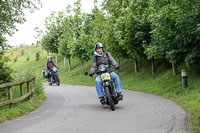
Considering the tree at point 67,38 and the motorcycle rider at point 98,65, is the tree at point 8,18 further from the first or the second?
the tree at point 67,38

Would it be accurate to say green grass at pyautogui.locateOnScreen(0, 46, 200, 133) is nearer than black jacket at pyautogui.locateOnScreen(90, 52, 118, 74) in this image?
Yes

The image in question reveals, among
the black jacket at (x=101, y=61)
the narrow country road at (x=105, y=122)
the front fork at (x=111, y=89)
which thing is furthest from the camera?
the black jacket at (x=101, y=61)

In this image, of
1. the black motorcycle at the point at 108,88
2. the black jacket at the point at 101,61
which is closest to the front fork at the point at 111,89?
the black motorcycle at the point at 108,88

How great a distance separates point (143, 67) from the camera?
2402 cm

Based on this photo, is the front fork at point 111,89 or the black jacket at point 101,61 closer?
the front fork at point 111,89

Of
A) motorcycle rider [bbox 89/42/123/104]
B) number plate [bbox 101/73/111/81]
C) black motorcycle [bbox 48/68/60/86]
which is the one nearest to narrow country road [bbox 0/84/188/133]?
motorcycle rider [bbox 89/42/123/104]

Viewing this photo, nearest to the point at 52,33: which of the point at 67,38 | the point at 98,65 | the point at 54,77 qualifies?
the point at 67,38

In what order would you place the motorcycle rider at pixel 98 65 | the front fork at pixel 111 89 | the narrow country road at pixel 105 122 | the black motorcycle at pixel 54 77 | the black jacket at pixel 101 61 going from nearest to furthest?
1. the narrow country road at pixel 105 122
2. the front fork at pixel 111 89
3. the motorcycle rider at pixel 98 65
4. the black jacket at pixel 101 61
5. the black motorcycle at pixel 54 77

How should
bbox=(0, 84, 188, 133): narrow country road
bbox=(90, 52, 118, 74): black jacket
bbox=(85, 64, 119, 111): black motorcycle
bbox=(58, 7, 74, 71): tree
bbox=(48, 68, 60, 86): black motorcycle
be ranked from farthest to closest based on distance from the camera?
bbox=(58, 7, 74, 71): tree < bbox=(48, 68, 60, 86): black motorcycle < bbox=(90, 52, 118, 74): black jacket < bbox=(85, 64, 119, 111): black motorcycle < bbox=(0, 84, 188, 133): narrow country road

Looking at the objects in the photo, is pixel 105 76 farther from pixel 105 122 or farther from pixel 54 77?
pixel 54 77

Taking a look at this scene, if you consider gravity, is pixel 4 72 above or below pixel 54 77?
above

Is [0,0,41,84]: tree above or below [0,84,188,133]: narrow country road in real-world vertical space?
above

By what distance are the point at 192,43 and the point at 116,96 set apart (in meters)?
6.07

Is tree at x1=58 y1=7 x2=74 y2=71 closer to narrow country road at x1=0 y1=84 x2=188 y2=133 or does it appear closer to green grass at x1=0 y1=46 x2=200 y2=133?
green grass at x1=0 y1=46 x2=200 y2=133
